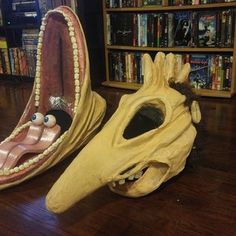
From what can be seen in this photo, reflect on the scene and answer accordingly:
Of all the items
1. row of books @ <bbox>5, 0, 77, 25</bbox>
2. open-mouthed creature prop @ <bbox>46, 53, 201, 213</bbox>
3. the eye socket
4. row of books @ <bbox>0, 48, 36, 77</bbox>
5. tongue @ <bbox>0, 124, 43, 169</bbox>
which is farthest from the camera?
row of books @ <bbox>0, 48, 36, 77</bbox>

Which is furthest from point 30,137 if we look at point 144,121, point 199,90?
point 199,90

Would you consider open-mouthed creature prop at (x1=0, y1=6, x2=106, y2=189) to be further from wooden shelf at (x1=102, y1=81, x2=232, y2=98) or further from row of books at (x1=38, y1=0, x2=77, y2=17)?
row of books at (x1=38, y1=0, x2=77, y2=17)

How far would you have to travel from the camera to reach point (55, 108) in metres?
1.20

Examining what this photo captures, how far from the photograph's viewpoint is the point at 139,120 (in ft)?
3.05

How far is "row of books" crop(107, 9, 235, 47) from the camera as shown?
1.89 meters

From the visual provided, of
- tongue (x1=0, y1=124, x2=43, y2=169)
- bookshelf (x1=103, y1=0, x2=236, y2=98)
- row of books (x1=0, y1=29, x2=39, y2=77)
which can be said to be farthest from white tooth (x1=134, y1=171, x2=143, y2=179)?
row of books (x1=0, y1=29, x2=39, y2=77)

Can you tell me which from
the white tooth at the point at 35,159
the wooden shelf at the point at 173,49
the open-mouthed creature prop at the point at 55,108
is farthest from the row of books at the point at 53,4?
the white tooth at the point at 35,159

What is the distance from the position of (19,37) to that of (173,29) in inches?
54.6

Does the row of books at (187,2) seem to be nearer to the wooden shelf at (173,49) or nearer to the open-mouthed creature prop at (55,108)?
the wooden shelf at (173,49)

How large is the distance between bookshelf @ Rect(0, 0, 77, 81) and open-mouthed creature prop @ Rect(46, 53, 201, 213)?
5.61 ft

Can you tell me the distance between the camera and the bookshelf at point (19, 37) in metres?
2.48

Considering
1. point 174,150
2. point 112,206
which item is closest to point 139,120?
point 174,150

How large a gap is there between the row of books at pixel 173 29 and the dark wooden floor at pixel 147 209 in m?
1.02

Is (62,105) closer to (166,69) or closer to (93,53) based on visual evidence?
(166,69)
